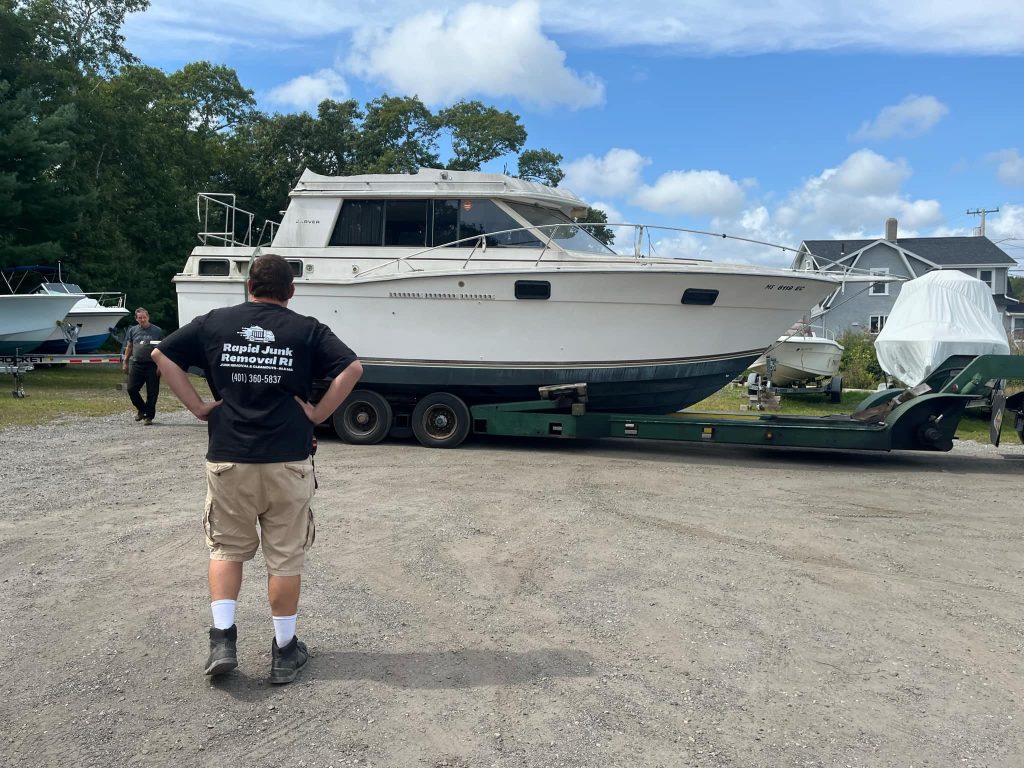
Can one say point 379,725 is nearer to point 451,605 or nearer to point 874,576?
point 451,605

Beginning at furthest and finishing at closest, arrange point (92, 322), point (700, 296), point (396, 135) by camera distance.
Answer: point (396, 135) < point (92, 322) < point (700, 296)

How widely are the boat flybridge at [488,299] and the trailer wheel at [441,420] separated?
0.7 inches

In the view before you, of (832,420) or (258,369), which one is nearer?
(258,369)

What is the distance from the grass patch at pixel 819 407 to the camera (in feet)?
39.9

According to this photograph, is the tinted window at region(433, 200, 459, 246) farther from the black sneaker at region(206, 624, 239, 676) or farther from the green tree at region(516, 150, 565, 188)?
the green tree at region(516, 150, 565, 188)

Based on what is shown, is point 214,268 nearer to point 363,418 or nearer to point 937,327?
point 363,418

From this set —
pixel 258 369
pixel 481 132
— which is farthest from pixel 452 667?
pixel 481 132

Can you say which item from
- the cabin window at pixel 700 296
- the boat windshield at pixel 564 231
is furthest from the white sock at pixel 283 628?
the boat windshield at pixel 564 231

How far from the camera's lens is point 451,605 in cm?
433

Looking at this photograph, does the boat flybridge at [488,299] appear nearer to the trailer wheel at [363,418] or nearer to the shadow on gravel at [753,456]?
the trailer wheel at [363,418]

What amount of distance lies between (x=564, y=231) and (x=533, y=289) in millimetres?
1011

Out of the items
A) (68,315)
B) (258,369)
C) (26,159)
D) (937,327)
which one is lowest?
(258,369)

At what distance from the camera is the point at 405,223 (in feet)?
32.1

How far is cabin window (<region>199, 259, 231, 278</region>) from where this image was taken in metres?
10.0
